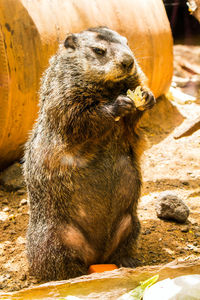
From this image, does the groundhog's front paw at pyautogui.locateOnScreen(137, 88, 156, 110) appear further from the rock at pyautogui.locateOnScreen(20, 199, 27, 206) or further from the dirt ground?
the rock at pyautogui.locateOnScreen(20, 199, 27, 206)

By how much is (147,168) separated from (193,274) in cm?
360

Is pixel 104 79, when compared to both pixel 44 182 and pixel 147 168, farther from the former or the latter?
pixel 147 168

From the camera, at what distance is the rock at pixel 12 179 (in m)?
5.62

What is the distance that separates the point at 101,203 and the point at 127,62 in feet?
4.06

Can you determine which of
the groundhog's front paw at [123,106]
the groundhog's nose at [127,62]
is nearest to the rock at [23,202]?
the groundhog's front paw at [123,106]

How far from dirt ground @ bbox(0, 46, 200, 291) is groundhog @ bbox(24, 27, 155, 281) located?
437mm

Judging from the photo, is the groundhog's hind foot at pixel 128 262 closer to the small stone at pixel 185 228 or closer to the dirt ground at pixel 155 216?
the dirt ground at pixel 155 216

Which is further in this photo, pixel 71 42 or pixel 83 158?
pixel 71 42

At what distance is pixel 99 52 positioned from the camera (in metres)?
3.38

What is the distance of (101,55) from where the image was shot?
3377 mm

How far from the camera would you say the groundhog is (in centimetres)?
330

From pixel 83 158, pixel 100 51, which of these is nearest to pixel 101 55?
pixel 100 51

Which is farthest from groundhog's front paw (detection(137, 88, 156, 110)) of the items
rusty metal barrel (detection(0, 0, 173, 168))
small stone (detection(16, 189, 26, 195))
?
small stone (detection(16, 189, 26, 195))

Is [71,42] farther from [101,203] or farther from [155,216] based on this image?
[155,216]
